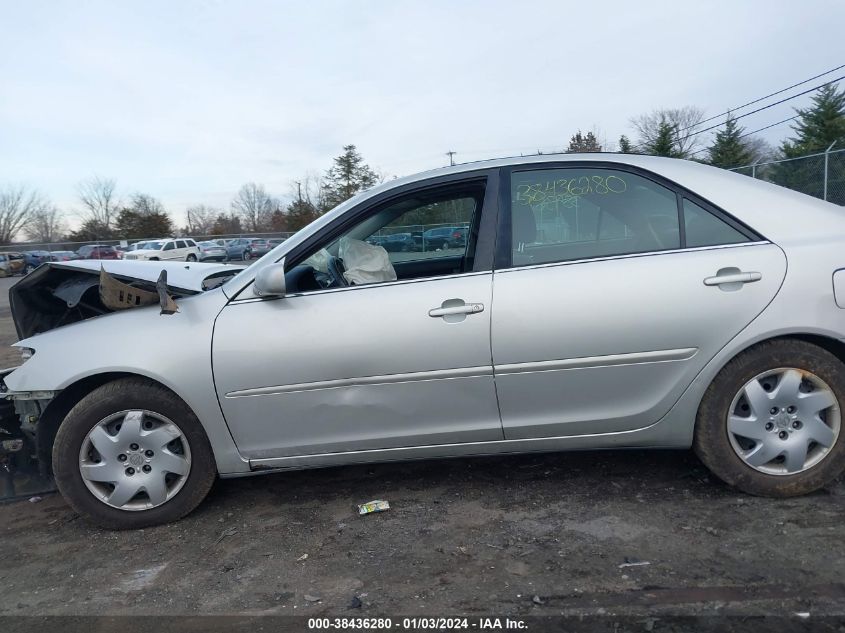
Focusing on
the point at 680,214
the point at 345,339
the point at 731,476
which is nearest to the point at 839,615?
the point at 731,476

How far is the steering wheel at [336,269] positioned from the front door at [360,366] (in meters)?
0.24

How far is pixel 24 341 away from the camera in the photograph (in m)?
3.27

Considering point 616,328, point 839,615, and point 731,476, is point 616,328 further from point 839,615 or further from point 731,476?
point 839,615

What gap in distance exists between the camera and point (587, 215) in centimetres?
308

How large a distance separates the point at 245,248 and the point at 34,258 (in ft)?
42.2

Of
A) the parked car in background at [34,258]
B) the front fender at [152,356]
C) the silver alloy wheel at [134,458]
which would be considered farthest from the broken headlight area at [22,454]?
the parked car in background at [34,258]

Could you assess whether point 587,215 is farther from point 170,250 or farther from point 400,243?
point 170,250

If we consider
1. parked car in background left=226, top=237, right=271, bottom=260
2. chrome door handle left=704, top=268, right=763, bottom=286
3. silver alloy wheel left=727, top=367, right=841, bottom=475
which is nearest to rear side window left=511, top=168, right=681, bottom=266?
chrome door handle left=704, top=268, right=763, bottom=286

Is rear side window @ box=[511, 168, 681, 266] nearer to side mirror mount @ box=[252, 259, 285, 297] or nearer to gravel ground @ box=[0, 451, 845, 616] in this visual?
side mirror mount @ box=[252, 259, 285, 297]

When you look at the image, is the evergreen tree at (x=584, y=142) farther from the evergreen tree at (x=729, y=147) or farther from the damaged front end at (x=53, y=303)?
the damaged front end at (x=53, y=303)

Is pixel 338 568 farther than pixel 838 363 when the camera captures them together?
No

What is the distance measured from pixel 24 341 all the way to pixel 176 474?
1126 mm

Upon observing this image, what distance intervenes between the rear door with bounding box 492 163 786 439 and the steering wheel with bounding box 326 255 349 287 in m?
0.87

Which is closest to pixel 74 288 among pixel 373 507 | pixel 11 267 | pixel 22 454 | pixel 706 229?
pixel 22 454
